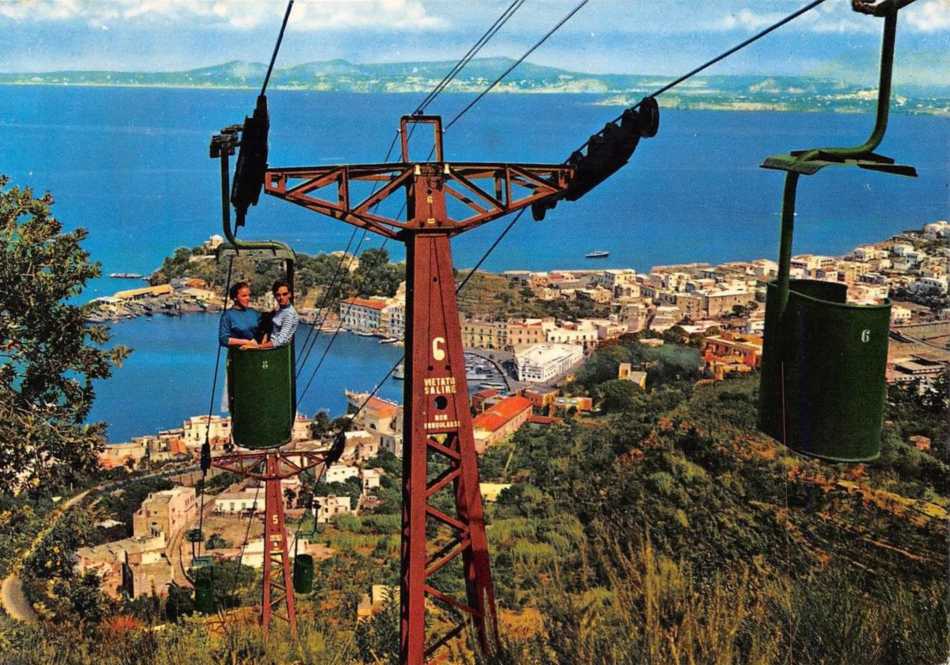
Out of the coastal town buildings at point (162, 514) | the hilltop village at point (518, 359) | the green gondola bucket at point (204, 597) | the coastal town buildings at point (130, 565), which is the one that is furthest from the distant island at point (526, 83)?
the green gondola bucket at point (204, 597)

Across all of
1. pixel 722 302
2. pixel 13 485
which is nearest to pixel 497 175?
pixel 13 485

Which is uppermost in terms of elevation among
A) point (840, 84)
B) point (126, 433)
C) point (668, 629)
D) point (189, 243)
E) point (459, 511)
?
point (840, 84)

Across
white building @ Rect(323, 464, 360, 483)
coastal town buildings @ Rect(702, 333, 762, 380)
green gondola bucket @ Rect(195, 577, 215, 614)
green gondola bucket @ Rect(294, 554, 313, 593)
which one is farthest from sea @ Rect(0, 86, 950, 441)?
green gondola bucket @ Rect(195, 577, 215, 614)

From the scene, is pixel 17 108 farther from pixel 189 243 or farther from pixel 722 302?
pixel 722 302

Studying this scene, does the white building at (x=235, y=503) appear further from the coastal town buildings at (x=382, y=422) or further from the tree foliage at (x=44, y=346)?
the tree foliage at (x=44, y=346)

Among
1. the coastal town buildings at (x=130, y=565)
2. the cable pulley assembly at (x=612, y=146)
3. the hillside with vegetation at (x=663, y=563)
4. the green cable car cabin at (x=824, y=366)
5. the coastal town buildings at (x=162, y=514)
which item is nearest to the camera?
the green cable car cabin at (x=824, y=366)
